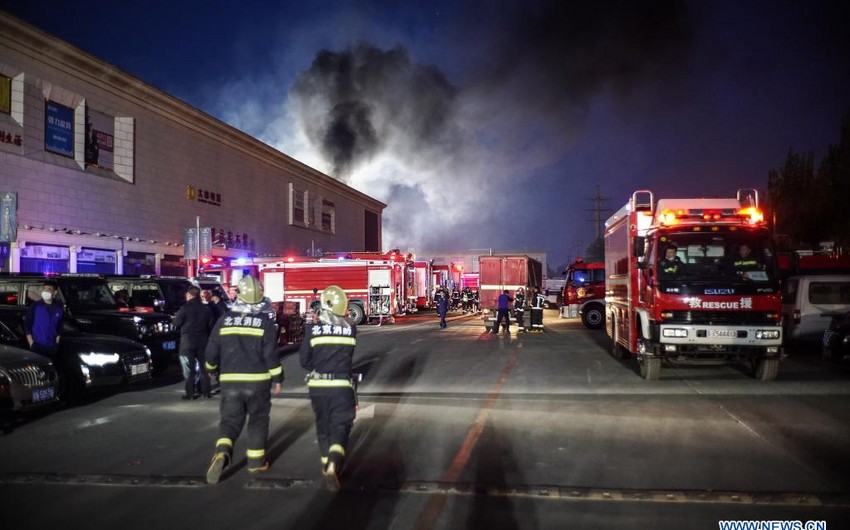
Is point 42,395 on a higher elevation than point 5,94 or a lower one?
lower

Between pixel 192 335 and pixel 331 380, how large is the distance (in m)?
5.09

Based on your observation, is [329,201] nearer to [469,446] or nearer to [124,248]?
Answer: [124,248]

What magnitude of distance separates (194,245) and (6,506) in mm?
18202

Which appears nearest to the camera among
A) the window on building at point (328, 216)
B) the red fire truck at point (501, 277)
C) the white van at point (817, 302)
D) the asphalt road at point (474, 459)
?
the asphalt road at point (474, 459)

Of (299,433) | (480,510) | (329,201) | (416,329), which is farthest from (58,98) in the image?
(329,201)

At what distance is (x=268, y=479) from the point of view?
19.7 feet

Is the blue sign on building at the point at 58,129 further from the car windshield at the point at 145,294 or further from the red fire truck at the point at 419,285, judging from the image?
the red fire truck at the point at 419,285

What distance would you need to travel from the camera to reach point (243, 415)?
19.8ft

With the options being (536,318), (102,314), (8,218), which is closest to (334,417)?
(102,314)

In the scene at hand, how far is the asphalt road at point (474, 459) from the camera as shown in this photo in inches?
199

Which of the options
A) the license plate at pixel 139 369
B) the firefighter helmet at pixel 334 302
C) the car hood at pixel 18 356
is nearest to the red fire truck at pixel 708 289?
the firefighter helmet at pixel 334 302

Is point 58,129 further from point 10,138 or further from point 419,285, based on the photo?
point 419,285

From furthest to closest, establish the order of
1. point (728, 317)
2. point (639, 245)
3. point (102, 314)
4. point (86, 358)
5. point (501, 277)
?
point (501, 277), point (102, 314), point (639, 245), point (728, 317), point (86, 358)

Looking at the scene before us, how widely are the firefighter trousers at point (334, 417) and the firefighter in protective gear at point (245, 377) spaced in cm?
51
